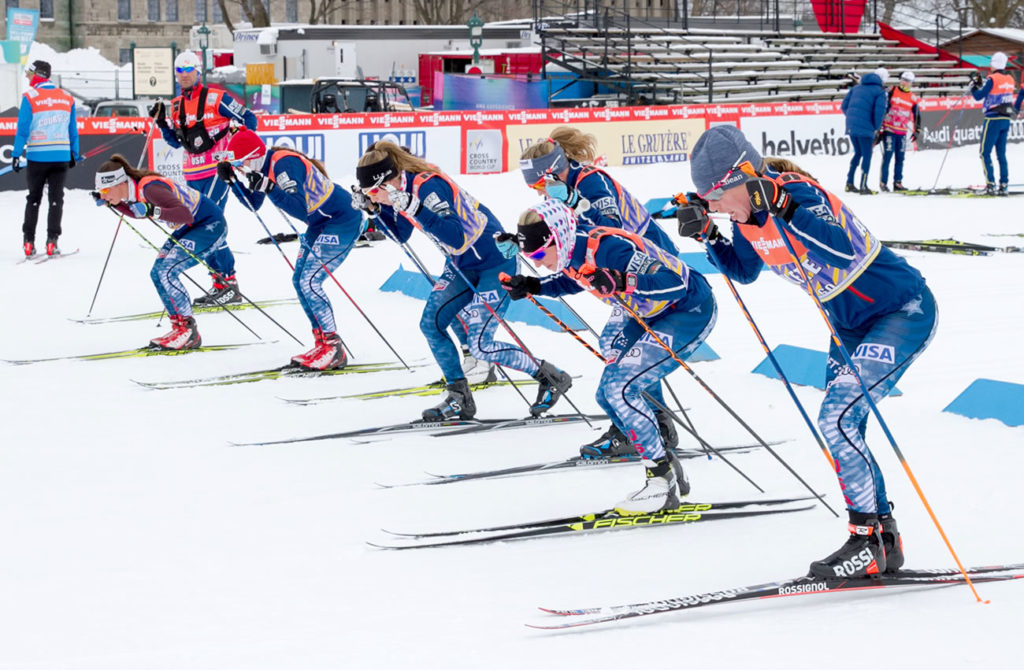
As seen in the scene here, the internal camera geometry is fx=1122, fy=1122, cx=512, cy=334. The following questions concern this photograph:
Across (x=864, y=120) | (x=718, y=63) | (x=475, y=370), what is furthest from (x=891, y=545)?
(x=718, y=63)

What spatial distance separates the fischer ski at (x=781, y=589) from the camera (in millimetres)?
3465

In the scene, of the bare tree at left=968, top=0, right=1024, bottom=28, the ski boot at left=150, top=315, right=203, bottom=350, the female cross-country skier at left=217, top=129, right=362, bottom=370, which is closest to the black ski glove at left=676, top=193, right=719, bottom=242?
the female cross-country skier at left=217, top=129, right=362, bottom=370

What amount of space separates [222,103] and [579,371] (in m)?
4.24

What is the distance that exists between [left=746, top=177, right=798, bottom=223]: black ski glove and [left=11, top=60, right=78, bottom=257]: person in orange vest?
9576 mm

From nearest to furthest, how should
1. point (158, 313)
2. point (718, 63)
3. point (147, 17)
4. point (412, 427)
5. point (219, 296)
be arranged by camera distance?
point (412, 427)
point (158, 313)
point (219, 296)
point (718, 63)
point (147, 17)

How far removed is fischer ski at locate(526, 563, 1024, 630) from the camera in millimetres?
3465

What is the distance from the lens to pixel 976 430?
5.52m

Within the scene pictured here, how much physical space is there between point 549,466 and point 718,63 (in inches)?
857

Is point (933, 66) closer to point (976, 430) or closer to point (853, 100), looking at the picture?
point (853, 100)

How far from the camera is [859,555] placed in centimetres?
362

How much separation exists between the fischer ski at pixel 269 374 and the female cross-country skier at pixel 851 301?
3942 millimetres

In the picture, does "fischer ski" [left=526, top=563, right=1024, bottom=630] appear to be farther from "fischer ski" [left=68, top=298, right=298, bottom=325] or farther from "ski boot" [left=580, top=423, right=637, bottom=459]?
"fischer ski" [left=68, top=298, right=298, bottom=325]

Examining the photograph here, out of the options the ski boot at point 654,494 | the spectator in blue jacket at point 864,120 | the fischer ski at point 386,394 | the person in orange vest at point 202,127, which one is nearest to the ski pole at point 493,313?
the fischer ski at point 386,394

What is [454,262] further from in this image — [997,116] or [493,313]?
[997,116]
